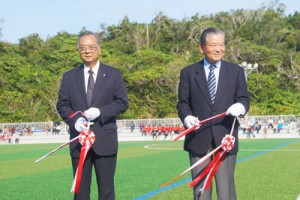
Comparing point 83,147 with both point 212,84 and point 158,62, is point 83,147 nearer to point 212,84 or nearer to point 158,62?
point 212,84

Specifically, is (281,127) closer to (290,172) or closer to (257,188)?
(290,172)

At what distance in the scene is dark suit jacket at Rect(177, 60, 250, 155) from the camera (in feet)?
15.8

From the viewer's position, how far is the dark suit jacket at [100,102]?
480cm

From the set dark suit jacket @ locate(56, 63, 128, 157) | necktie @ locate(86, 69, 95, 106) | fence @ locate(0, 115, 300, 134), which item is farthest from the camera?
fence @ locate(0, 115, 300, 134)

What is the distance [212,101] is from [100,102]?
0.99 m

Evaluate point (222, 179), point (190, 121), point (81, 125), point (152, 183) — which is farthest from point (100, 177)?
point (152, 183)

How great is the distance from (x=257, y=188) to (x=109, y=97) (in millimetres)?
4653

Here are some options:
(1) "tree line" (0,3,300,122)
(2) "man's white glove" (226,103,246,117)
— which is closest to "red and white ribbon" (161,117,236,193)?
(2) "man's white glove" (226,103,246,117)

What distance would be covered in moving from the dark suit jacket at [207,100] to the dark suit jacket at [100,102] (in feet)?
1.90

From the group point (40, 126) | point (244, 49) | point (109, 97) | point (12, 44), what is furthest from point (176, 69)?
point (109, 97)

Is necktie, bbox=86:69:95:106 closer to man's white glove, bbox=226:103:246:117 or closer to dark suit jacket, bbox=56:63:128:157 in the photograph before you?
dark suit jacket, bbox=56:63:128:157

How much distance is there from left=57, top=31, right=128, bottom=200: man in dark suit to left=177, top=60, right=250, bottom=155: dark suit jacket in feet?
1.90

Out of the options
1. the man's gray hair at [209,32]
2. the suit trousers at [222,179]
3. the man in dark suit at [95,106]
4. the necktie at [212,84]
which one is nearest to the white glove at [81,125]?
the man in dark suit at [95,106]

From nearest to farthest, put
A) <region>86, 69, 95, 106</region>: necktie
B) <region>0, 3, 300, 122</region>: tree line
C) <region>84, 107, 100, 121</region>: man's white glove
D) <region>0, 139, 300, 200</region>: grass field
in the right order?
<region>84, 107, 100, 121</region>: man's white glove
<region>86, 69, 95, 106</region>: necktie
<region>0, 139, 300, 200</region>: grass field
<region>0, 3, 300, 122</region>: tree line
